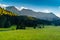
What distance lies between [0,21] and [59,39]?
56129 millimetres

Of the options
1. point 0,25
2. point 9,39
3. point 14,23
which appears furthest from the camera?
point 14,23

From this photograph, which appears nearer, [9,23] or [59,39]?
[59,39]

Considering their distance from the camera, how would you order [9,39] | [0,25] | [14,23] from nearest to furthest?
[9,39], [0,25], [14,23]

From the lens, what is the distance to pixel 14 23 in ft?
297

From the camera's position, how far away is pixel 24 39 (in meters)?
39.9

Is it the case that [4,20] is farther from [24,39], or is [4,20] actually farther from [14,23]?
[24,39]

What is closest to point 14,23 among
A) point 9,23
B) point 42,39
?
point 9,23

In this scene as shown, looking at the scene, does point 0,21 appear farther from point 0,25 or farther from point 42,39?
point 42,39

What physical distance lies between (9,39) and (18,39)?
1.98m

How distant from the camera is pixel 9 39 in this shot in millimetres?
38688

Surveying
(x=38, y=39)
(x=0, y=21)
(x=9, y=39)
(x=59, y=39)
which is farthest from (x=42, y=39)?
(x=0, y=21)

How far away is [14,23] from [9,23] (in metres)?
2.67

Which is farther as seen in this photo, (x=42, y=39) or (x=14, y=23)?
(x=14, y=23)

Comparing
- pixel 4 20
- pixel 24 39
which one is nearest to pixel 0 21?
pixel 4 20
